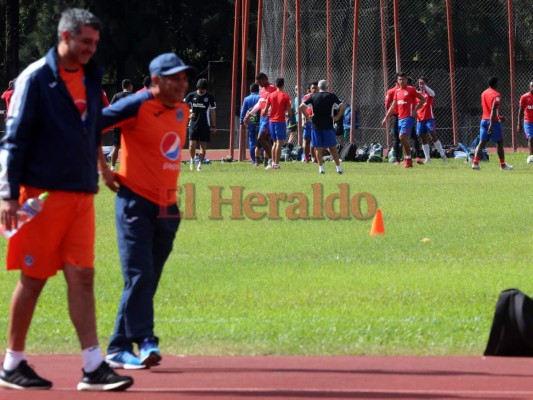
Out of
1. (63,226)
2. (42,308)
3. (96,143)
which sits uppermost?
(96,143)

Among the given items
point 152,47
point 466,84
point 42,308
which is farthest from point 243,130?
point 42,308

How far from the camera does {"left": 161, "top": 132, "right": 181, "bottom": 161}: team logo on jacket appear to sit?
25.7ft

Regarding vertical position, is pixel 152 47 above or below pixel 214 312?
above

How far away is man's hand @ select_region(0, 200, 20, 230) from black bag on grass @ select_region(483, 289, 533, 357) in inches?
128

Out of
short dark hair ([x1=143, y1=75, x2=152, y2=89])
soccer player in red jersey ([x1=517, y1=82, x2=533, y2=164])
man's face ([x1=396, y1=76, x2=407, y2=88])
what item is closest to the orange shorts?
short dark hair ([x1=143, y1=75, x2=152, y2=89])

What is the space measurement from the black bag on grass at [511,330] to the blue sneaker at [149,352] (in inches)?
86.3

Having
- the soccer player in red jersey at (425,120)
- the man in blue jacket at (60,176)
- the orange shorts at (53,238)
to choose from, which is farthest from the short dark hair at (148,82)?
the soccer player in red jersey at (425,120)

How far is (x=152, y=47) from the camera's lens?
59.3 meters

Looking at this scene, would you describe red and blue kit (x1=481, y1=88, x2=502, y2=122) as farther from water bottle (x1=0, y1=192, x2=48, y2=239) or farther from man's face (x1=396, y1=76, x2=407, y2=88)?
water bottle (x1=0, y1=192, x2=48, y2=239)

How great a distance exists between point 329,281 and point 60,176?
5.38 meters

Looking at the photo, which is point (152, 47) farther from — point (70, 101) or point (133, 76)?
point (70, 101)

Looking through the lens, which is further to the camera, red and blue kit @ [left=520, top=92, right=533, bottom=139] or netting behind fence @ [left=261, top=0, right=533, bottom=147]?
netting behind fence @ [left=261, top=0, right=533, bottom=147]

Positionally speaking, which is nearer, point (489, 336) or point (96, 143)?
point (96, 143)

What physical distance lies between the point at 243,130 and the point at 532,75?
863 centimetres
